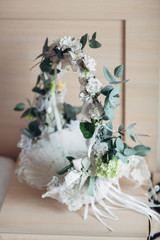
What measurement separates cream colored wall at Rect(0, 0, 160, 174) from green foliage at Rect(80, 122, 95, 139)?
435 mm

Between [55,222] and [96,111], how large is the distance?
375 mm

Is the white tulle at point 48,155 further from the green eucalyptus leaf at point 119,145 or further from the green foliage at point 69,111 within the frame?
the green eucalyptus leaf at point 119,145

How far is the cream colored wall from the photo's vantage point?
118 cm

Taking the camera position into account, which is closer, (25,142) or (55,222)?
(55,222)

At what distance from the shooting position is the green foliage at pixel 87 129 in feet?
2.91

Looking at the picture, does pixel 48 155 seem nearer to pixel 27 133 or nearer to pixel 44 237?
pixel 27 133

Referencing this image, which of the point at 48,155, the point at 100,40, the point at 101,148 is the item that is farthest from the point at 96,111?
the point at 100,40

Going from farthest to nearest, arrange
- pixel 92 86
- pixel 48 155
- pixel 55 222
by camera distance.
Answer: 1. pixel 48 155
2. pixel 55 222
3. pixel 92 86

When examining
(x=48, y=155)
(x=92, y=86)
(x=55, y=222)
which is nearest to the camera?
(x=92, y=86)

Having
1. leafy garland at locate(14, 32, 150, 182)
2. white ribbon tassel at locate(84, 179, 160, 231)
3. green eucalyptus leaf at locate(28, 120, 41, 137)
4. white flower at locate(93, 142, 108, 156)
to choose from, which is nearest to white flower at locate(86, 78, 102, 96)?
leafy garland at locate(14, 32, 150, 182)

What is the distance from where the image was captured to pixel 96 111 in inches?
33.8

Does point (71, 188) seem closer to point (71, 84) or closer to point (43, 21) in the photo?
point (71, 84)

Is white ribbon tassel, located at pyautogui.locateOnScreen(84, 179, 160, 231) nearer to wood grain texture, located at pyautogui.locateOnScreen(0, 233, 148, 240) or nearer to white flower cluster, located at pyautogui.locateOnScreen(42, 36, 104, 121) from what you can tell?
wood grain texture, located at pyautogui.locateOnScreen(0, 233, 148, 240)

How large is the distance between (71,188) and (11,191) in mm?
252
